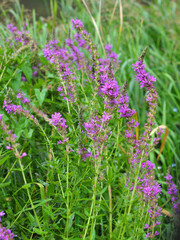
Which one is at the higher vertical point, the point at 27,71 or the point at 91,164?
the point at 27,71

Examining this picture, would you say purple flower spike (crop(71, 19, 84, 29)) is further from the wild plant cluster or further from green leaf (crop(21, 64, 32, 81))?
green leaf (crop(21, 64, 32, 81))

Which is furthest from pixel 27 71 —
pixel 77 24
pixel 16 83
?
pixel 77 24

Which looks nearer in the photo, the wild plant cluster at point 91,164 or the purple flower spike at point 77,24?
the wild plant cluster at point 91,164

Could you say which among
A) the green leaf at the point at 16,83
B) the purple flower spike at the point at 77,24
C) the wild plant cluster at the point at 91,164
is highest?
the purple flower spike at the point at 77,24

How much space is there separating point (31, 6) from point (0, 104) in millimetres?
4618

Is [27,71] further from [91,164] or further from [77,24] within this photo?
[91,164]

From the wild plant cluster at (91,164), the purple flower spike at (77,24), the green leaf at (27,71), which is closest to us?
the wild plant cluster at (91,164)

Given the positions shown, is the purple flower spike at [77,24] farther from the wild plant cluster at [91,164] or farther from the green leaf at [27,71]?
the green leaf at [27,71]

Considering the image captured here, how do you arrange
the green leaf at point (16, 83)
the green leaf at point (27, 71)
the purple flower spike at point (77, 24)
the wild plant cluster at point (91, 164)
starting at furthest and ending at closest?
the green leaf at point (27, 71) → the green leaf at point (16, 83) → the purple flower spike at point (77, 24) → the wild plant cluster at point (91, 164)

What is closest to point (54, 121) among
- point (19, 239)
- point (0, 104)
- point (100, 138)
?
point (100, 138)

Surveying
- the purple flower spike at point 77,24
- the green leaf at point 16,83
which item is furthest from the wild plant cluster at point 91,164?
the green leaf at point 16,83

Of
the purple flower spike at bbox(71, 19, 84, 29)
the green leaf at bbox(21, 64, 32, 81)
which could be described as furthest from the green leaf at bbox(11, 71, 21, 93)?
the purple flower spike at bbox(71, 19, 84, 29)

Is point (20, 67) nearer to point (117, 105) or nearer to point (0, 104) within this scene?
point (0, 104)

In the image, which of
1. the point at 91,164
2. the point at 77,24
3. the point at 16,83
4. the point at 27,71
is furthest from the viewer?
the point at 27,71
